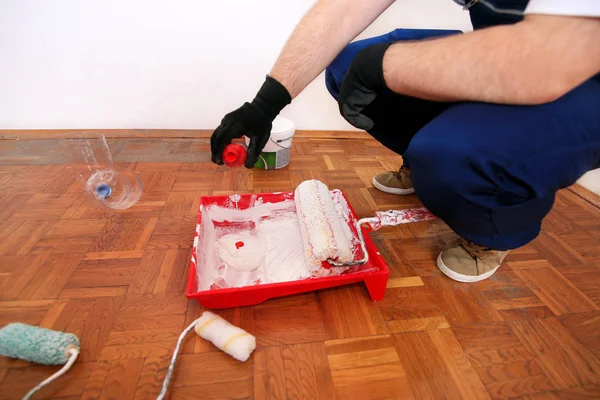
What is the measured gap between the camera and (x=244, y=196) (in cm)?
87

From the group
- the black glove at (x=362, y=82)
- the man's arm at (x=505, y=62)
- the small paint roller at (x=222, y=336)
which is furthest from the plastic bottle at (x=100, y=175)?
the man's arm at (x=505, y=62)

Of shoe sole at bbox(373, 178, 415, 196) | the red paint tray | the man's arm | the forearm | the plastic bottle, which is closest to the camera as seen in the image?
the man's arm

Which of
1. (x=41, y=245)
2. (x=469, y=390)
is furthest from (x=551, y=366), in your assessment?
(x=41, y=245)

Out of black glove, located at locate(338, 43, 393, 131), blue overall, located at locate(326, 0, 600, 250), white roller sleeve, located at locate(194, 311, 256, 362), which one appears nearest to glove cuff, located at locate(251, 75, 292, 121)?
black glove, located at locate(338, 43, 393, 131)

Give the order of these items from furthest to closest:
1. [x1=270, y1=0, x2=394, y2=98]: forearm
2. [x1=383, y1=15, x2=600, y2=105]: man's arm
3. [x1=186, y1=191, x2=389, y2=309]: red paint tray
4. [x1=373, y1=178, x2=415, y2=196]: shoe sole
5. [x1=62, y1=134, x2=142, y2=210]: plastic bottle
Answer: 1. [x1=373, y1=178, x2=415, y2=196]: shoe sole
2. [x1=62, y1=134, x2=142, y2=210]: plastic bottle
3. [x1=270, y1=0, x2=394, y2=98]: forearm
4. [x1=186, y1=191, x2=389, y2=309]: red paint tray
5. [x1=383, y1=15, x2=600, y2=105]: man's arm

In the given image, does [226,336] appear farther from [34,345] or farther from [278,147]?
[278,147]

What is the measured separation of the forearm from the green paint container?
350 millimetres

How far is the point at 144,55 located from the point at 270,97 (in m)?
0.75

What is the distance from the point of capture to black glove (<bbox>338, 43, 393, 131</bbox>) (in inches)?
24.9

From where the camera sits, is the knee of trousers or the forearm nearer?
the knee of trousers

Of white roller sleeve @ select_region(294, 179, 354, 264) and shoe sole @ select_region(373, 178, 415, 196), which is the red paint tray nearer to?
white roller sleeve @ select_region(294, 179, 354, 264)

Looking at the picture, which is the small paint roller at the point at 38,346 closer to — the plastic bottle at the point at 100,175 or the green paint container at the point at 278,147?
the plastic bottle at the point at 100,175

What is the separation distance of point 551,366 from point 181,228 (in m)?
0.86

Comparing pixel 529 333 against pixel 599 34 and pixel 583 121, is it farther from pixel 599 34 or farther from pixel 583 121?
pixel 599 34
